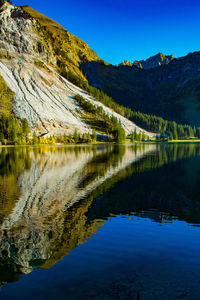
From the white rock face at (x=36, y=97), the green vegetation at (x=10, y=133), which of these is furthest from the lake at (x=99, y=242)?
the white rock face at (x=36, y=97)

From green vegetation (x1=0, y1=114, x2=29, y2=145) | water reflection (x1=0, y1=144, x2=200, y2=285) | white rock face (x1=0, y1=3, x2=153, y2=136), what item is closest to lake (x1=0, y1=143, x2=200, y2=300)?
water reflection (x1=0, y1=144, x2=200, y2=285)

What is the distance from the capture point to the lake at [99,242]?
10477 mm

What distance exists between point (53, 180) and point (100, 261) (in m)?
23.7

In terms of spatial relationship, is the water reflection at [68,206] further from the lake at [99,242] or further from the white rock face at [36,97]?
the white rock face at [36,97]

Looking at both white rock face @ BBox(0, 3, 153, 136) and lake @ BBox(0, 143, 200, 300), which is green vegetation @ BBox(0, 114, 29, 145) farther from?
lake @ BBox(0, 143, 200, 300)

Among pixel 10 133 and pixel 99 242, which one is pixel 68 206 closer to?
pixel 99 242

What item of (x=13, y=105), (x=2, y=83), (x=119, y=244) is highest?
(x=2, y=83)

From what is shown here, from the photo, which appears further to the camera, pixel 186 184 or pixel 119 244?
pixel 186 184

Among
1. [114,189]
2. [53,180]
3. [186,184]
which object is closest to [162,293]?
[114,189]

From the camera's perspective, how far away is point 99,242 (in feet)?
49.9

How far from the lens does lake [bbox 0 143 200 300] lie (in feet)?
34.4

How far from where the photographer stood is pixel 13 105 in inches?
6112

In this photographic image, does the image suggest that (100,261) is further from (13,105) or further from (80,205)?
(13,105)

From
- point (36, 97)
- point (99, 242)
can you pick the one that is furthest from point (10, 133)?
point (99, 242)
